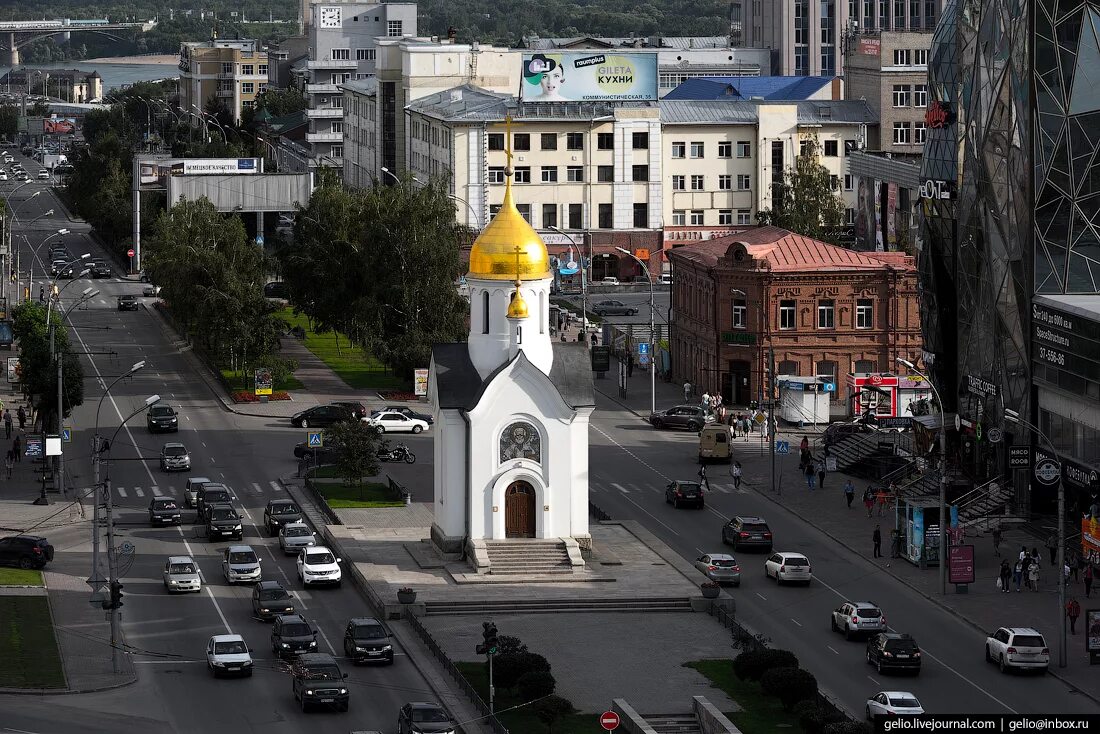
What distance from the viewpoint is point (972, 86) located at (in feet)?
323

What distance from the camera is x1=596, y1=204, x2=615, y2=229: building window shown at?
168m

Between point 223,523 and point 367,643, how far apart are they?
20984 millimetres

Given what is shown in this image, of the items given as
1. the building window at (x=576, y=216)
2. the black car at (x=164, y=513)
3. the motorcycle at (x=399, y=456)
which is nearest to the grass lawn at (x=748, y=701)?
the black car at (x=164, y=513)

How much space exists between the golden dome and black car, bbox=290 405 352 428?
105ft

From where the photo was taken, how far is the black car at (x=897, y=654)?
66.6 m

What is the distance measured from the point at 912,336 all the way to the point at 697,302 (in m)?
12.7

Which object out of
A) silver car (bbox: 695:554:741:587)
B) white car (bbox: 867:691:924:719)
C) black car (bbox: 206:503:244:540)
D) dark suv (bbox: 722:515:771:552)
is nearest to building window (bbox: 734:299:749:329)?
dark suv (bbox: 722:515:771:552)

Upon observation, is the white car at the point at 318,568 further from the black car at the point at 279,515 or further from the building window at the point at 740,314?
the building window at the point at 740,314

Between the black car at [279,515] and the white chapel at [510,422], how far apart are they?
855 centimetres

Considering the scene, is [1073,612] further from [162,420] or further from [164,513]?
[162,420]

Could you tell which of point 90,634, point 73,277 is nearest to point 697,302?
point 90,634

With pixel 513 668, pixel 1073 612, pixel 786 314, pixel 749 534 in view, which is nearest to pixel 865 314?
pixel 786 314

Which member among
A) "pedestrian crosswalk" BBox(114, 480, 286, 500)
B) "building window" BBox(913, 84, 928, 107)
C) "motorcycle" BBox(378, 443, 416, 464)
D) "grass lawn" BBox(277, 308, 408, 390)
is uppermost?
"building window" BBox(913, 84, 928, 107)

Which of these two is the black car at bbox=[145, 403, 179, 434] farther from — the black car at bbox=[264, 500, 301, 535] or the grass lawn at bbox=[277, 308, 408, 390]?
the black car at bbox=[264, 500, 301, 535]
